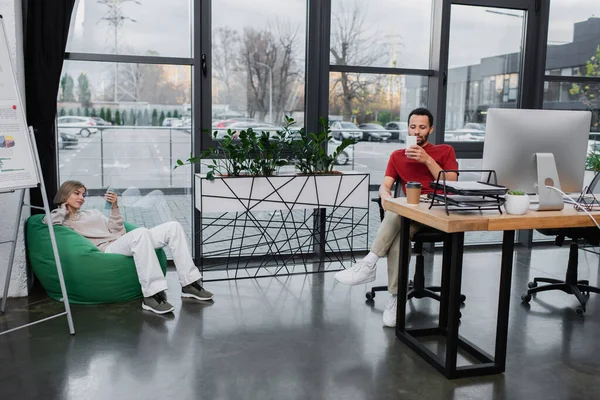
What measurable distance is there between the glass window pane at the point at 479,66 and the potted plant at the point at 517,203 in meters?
2.44

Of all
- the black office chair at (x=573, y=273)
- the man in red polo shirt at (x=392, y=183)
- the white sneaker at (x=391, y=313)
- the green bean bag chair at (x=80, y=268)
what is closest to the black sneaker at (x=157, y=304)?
the green bean bag chair at (x=80, y=268)

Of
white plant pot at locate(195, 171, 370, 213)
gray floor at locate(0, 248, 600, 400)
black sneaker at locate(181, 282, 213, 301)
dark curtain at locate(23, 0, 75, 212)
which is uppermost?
dark curtain at locate(23, 0, 75, 212)

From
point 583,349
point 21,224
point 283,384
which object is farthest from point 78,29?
point 583,349

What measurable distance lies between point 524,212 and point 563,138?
442 mm

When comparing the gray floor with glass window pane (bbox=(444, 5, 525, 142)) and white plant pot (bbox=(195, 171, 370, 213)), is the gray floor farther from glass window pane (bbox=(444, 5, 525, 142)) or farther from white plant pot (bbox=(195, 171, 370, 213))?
glass window pane (bbox=(444, 5, 525, 142))

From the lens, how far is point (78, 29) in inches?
159

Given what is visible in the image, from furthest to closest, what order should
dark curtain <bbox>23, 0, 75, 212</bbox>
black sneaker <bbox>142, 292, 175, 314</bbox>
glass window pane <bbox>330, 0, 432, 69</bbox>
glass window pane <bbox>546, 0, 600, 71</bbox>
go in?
glass window pane <bbox>546, 0, 600, 71</bbox> < glass window pane <bbox>330, 0, 432, 69</bbox> < dark curtain <bbox>23, 0, 75, 212</bbox> < black sneaker <bbox>142, 292, 175, 314</bbox>

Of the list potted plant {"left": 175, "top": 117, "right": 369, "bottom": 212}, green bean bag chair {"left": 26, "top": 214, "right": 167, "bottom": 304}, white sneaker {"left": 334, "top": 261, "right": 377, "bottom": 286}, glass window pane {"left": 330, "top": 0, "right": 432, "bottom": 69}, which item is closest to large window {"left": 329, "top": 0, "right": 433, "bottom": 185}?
glass window pane {"left": 330, "top": 0, "right": 432, "bottom": 69}

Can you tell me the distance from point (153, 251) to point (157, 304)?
309 mm

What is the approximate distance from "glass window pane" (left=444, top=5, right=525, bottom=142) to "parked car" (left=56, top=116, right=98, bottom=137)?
2836 millimetres

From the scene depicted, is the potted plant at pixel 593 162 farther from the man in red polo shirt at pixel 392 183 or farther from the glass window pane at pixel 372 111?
the man in red polo shirt at pixel 392 183

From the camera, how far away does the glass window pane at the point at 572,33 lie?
5.19 m

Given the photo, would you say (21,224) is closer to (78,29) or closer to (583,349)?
(78,29)

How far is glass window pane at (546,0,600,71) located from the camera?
5.19 m
